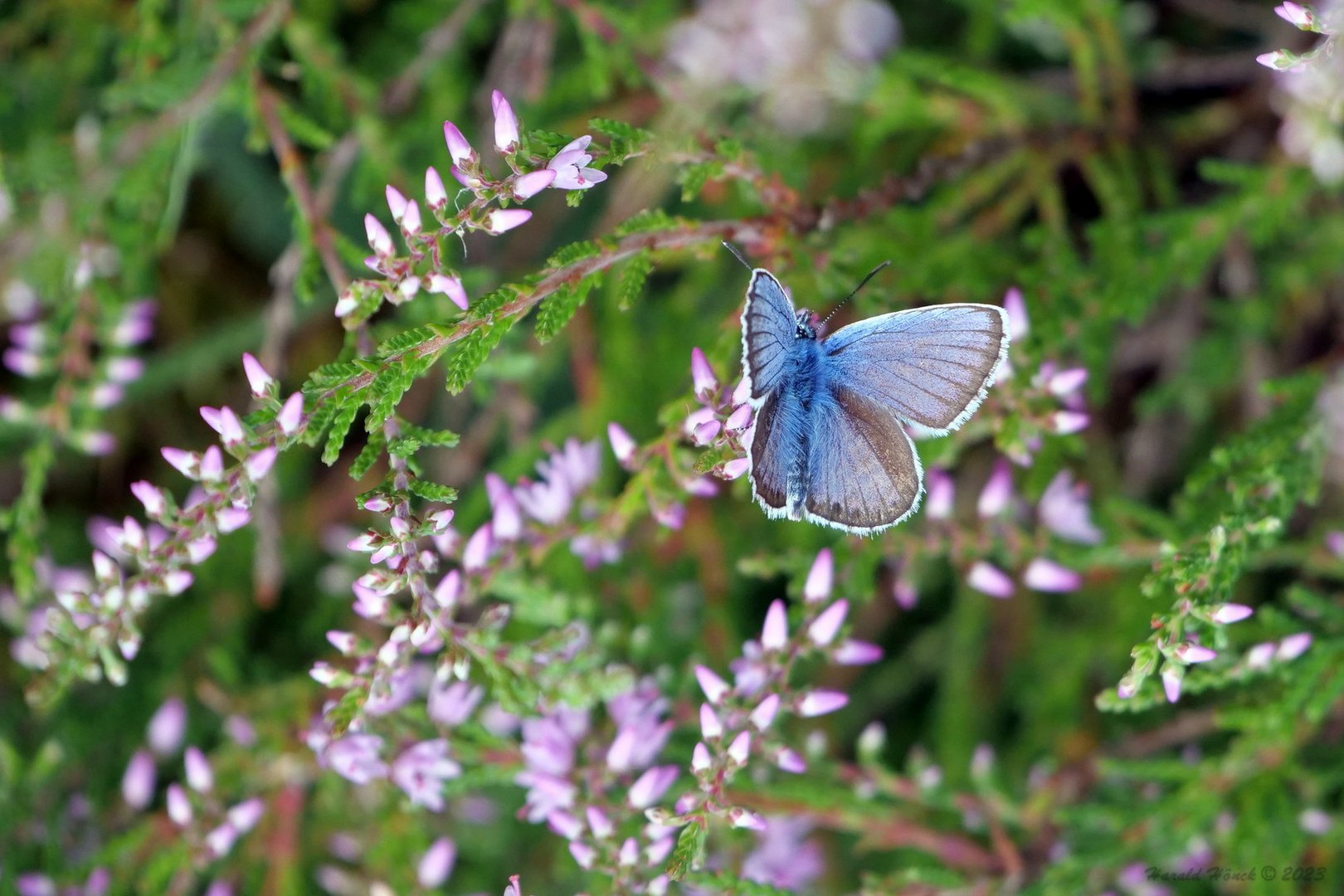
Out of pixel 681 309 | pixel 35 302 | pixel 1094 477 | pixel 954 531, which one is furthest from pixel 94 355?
pixel 1094 477

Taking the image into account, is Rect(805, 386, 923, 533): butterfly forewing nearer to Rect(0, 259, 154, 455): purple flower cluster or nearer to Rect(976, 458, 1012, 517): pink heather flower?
Rect(976, 458, 1012, 517): pink heather flower

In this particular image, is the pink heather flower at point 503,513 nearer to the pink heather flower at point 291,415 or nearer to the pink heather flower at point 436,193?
the pink heather flower at point 291,415

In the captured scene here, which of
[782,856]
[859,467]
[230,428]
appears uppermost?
[230,428]

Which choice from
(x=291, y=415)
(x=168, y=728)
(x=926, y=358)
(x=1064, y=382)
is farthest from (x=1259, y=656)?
(x=168, y=728)

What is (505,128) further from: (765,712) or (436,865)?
(436,865)

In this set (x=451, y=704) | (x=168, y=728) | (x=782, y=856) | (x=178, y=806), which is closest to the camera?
(x=451, y=704)
